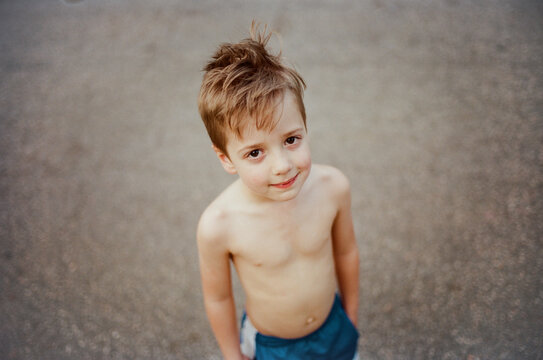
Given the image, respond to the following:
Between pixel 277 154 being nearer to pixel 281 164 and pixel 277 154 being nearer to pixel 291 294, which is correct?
pixel 281 164

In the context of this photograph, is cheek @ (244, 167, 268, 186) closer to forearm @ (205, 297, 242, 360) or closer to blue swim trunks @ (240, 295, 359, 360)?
forearm @ (205, 297, 242, 360)

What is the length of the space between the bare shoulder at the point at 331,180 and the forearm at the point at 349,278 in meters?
0.25

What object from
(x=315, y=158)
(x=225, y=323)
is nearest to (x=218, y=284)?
(x=225, y=323)

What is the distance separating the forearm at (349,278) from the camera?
4.21ft

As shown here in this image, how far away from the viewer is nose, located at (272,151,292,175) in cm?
90

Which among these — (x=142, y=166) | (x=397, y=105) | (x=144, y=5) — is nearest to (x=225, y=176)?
(x=142, y=166)

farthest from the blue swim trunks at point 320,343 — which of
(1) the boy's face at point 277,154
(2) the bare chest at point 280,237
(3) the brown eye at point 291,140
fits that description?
(3) the brown eye at point 291,140

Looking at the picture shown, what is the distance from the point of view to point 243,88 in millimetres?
906

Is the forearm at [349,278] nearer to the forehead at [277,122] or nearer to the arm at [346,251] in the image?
the arm at [346,251]

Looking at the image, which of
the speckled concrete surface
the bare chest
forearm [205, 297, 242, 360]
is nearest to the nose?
the bare chest

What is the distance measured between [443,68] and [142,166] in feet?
7.66

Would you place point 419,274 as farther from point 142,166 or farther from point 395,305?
point 142,166

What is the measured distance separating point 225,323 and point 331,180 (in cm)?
51

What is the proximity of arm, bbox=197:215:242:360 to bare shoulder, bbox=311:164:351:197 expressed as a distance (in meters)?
0.30
